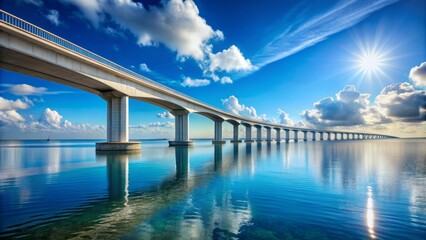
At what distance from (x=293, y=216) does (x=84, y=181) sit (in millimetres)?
14239

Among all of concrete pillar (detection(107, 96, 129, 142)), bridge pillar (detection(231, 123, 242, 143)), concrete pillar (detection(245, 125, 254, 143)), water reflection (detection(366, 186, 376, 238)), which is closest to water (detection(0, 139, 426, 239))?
water reflection (detection(366, 186, 376, 238))

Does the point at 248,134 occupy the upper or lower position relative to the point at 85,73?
lower

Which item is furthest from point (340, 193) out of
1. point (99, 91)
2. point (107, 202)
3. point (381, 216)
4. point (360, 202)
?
point (99, 91)

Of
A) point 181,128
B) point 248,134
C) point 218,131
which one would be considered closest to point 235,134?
point 248,134

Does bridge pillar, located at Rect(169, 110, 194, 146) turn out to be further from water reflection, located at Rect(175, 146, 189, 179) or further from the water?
the water

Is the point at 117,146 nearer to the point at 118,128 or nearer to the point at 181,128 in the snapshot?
the point at 118,128

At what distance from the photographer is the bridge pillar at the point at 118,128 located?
42.4 metres

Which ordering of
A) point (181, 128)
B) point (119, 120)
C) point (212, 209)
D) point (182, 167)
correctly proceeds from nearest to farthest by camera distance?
point (212, 209) → point (182, 167) → point (119, 120) → point (181, 128)

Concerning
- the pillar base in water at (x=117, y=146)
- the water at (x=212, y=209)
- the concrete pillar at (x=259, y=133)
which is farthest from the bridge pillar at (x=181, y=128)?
the concrete pillar at (x=259, y=133)

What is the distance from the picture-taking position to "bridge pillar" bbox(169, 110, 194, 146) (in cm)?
7156

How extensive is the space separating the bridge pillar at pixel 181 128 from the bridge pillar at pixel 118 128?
91.9 feet

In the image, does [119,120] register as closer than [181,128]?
Yes

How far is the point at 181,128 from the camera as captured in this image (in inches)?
2849

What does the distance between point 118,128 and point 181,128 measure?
99.4ft
